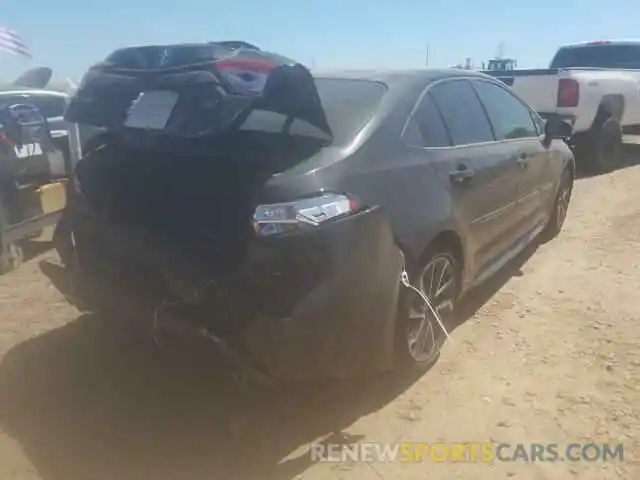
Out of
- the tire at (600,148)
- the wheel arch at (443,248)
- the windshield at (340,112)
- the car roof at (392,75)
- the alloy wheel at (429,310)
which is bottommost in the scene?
the tire at (600,148)

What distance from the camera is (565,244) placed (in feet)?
19.4

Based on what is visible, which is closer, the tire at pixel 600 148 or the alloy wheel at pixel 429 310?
the alloy wheel at pixel 429 310

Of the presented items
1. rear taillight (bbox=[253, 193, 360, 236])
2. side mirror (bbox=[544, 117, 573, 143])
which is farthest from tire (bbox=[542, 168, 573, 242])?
rear taillight (bbox=[253, 193, 360, 236])

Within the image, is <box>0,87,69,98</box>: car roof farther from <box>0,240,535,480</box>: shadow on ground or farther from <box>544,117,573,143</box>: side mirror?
<box>544,117,573,143</box>: side mirror

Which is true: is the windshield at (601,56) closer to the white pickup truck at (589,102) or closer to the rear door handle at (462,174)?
the white pickup truck at (589,102)

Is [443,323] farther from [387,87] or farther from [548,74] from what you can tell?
[548,74]

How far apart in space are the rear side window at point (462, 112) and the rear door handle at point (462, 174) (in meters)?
0.18

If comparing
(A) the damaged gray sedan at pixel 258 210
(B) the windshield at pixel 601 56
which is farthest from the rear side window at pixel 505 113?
(B) the windshield at pixel 601 56

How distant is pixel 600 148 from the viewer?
939 centimetres

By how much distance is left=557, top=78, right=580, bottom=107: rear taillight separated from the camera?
848 cm

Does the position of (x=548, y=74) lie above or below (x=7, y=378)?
above

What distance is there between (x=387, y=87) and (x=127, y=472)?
7.70 feet

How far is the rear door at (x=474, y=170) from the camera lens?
3.64m

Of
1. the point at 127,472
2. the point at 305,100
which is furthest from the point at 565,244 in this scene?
the point at 127,472
